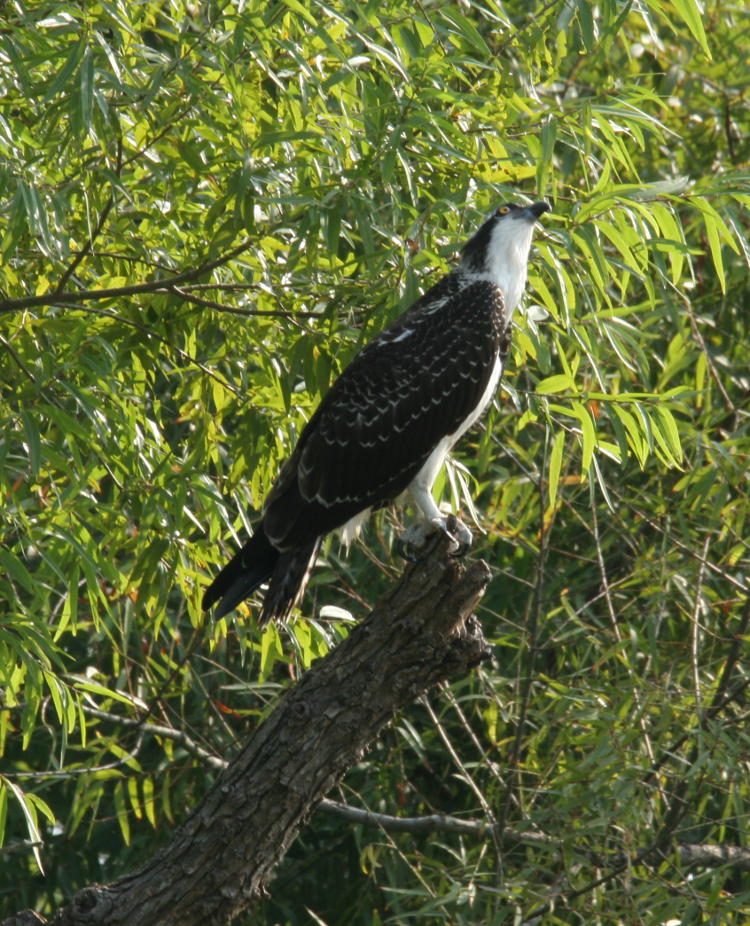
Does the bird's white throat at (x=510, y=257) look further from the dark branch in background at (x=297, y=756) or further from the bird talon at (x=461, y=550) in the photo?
the dark branch in background at (x=297, y=756)

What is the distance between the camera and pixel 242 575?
12.1 ft

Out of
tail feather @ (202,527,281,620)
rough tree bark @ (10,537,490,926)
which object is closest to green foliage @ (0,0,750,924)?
tail feather @ (202,527,281,620)

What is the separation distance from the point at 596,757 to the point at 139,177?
7.13ft

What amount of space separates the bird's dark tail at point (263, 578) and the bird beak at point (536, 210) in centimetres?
113

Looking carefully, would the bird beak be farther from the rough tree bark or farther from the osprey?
the rough tree bark

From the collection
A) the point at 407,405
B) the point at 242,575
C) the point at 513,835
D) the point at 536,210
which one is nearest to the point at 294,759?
the point at 242,575

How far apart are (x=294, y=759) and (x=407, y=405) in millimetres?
1255

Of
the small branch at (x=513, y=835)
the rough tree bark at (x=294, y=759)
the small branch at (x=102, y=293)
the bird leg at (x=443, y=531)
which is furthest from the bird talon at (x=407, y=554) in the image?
the small branch at (x=513, y=835)

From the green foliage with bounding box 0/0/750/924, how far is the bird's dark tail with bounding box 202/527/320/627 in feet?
0.76

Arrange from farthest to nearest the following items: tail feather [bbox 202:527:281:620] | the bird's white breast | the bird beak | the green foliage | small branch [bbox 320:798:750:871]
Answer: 1. small branch [bbox 320:798:750:871]
2. the bird's white breast
3. the bird beak
4. tail feather [bbox 202:527:281:620]
5. the green foliage

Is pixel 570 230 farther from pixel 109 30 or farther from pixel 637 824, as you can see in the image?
pixel 637 824

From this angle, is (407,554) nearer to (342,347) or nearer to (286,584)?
(286,584)

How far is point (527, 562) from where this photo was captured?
5398mm

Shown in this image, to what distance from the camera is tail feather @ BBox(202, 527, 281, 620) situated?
364cm
